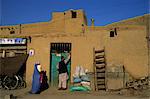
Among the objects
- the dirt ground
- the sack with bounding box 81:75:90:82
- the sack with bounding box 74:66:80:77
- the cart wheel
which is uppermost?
the sack with bounding box 74:66:80:77

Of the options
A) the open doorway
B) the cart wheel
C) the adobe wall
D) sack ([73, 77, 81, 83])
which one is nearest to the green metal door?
the open doorway

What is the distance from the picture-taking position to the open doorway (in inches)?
568

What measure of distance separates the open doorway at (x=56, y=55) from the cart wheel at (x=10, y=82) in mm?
1833

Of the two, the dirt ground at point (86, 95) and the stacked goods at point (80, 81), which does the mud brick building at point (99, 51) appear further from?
the dirt ground at point (86, 95)

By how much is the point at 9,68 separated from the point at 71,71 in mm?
3177

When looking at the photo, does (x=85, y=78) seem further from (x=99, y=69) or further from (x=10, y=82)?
(x=10, y=82)

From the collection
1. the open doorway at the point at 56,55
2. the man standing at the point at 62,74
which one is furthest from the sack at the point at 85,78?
the open doorway at the point at 56,55

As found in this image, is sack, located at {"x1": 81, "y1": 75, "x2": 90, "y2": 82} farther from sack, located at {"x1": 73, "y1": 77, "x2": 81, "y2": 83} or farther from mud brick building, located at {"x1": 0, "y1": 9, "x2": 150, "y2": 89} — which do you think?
mud brick building, located at {"x1": 0, "y1": 9, "x2": 150, "y2": 89}

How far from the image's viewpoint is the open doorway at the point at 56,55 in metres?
14.4

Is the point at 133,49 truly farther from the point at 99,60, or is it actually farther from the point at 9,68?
the point at 9,68

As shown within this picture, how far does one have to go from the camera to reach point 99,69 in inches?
543

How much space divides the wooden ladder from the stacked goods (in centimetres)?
45

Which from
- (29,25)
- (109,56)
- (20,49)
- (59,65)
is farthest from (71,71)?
(29,25)

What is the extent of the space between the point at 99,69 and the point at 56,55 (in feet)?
7.98
